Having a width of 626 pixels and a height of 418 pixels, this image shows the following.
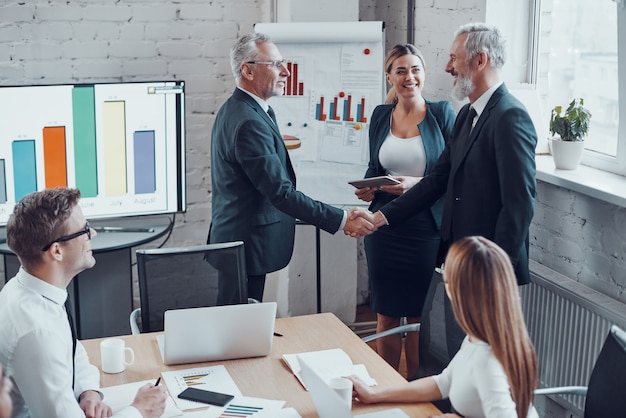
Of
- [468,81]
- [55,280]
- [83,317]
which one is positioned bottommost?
[83,317]

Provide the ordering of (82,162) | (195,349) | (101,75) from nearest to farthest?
(195,349)
(82,162)
(101,75)

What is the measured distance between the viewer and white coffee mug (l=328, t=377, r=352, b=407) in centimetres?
215

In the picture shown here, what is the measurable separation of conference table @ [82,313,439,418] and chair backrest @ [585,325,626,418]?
45cm

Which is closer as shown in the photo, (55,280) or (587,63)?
(55,280)

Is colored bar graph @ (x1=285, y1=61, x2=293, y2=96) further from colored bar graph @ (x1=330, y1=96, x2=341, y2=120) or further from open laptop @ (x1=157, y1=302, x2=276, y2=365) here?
open laptop @ (x1=157, y1=302, x2=276, y2=365)

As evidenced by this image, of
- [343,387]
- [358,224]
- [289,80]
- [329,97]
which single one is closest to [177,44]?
[289,80]

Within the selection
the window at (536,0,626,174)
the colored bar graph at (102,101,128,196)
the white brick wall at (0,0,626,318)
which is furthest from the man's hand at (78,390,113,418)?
the window at (536,0,626,174)

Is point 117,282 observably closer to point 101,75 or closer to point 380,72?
point 101,75

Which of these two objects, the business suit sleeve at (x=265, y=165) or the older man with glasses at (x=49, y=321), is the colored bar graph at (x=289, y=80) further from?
the older man with glasses at (x=49, y=321)

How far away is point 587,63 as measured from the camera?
376 centimetres

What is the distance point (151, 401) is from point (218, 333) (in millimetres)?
352

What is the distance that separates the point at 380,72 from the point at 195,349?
7.28ft

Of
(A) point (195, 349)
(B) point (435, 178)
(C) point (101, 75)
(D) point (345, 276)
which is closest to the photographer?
(A) point (195, 349)

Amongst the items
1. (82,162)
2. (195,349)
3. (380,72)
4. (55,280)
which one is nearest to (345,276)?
(380,72)
